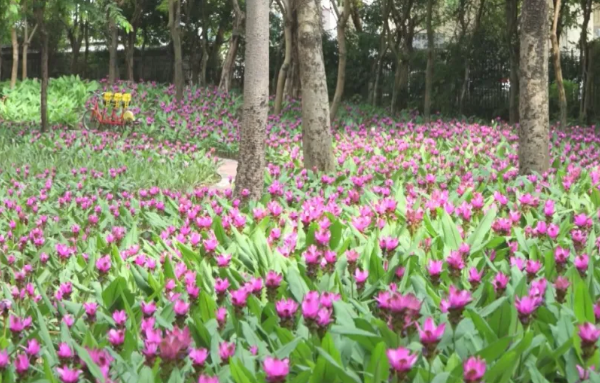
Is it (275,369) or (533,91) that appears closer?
(275,369)

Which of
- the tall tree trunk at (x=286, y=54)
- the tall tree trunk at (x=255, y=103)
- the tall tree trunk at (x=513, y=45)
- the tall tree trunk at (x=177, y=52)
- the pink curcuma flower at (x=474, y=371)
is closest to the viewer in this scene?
the pink curcuma flower at (x=474, y=371)

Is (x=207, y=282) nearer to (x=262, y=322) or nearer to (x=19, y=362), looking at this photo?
(x=262, y=322)

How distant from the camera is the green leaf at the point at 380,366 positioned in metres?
2.29

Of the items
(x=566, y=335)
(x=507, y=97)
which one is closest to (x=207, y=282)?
(x=566, y=335)

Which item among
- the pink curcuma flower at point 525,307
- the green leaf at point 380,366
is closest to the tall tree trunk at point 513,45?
the pink curcuma flower at point 525,307

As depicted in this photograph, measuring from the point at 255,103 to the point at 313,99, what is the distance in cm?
229

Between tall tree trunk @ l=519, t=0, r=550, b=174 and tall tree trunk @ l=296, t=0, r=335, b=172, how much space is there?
229cm

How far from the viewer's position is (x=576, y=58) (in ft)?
74.9

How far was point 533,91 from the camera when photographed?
8.83 m

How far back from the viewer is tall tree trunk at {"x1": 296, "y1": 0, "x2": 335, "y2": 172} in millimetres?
9914

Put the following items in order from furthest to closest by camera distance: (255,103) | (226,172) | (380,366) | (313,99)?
(226,172) → (313,99) → (255,103) → (380,366)

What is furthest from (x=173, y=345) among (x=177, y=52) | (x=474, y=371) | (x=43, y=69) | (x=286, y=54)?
(x=177, y=52)

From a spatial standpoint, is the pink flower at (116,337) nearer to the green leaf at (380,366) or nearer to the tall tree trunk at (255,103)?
the green leaf at (380,366)

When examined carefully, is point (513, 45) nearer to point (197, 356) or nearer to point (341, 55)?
point (341, 55)
